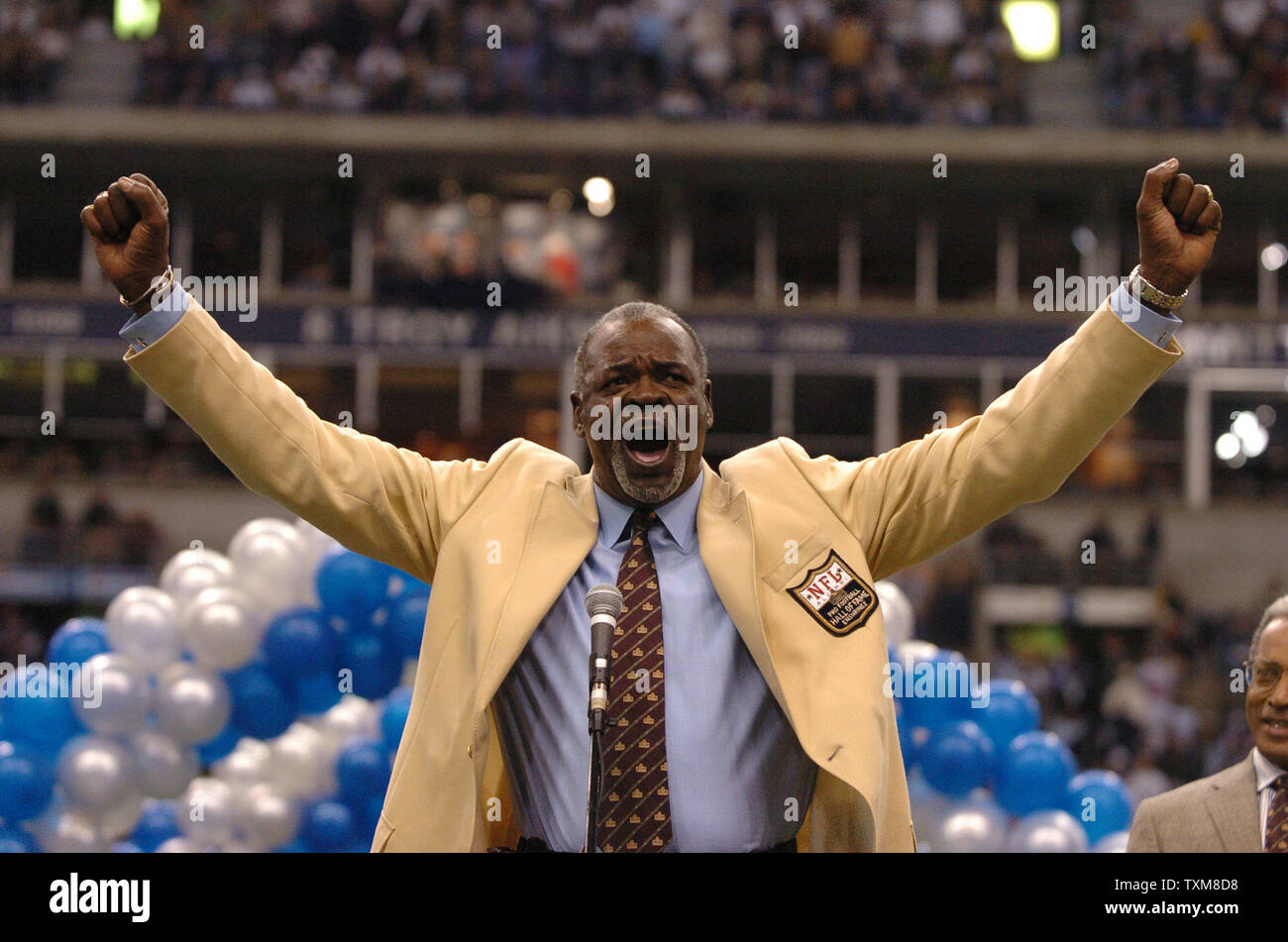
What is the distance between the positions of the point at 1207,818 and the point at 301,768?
15.1 feet

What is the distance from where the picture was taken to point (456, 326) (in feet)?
65.0

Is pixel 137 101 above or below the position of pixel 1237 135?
above

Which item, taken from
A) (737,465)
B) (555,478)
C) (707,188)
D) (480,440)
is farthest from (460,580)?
(707,188)

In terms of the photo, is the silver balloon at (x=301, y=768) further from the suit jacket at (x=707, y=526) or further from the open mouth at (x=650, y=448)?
the open mouth at (x=650, y=448)

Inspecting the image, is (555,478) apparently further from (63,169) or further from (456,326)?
(63,169)

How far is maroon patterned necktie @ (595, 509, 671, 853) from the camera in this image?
2727 millimetres

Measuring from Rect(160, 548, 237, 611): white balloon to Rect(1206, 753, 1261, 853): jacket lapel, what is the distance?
16.8 feet

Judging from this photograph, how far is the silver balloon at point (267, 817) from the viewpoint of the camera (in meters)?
7.36

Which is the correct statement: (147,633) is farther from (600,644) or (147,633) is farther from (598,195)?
(598,195)

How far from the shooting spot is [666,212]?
20.6 m

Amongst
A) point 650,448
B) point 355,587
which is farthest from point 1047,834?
point 650,448

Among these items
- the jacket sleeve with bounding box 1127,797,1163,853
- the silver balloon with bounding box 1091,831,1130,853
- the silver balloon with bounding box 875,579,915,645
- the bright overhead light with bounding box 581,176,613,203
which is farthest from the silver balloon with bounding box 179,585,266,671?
the bright overhead light with bounding box 581,176,613,203

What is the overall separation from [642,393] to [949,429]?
1.84 ft

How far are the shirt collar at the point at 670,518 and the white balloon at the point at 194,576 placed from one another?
16.9 ft
